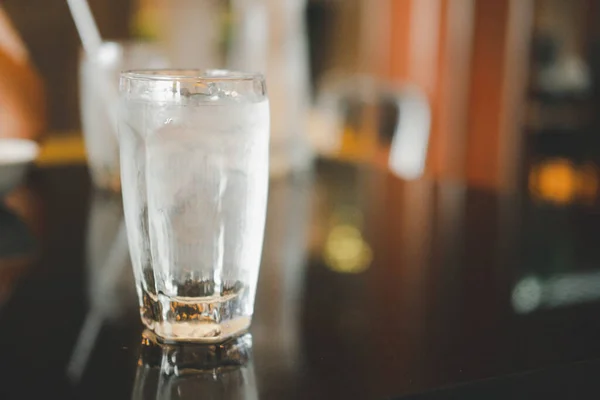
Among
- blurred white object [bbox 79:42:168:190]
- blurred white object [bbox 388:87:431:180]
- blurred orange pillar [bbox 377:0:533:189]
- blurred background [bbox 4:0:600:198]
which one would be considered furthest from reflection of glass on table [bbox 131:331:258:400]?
blurred orange pillar [bbox 377:0:533:189]

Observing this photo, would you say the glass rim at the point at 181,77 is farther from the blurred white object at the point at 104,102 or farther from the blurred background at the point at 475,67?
the blurred background at the point at 475,67

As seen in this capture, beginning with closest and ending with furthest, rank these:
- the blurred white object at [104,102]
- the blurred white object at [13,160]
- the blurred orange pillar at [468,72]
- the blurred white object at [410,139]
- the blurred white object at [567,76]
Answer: the blurred white object at [13,160] → the blurred white object at [104,102] → the blurred white object at [410,139] → the blurred white object at [567,76] → the blurred orange pillar at [468,72]

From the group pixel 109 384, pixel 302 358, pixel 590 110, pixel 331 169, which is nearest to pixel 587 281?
pixel 302 358

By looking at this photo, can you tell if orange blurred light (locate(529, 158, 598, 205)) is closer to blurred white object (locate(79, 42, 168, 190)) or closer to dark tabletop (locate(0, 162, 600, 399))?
dark tabletop (locate(0, 162, 600, 399))

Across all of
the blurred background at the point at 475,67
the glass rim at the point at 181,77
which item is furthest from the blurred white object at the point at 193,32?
the glass rim at the point at 181,77

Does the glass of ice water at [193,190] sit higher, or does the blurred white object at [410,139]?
the glass of ice water at [193,190]
